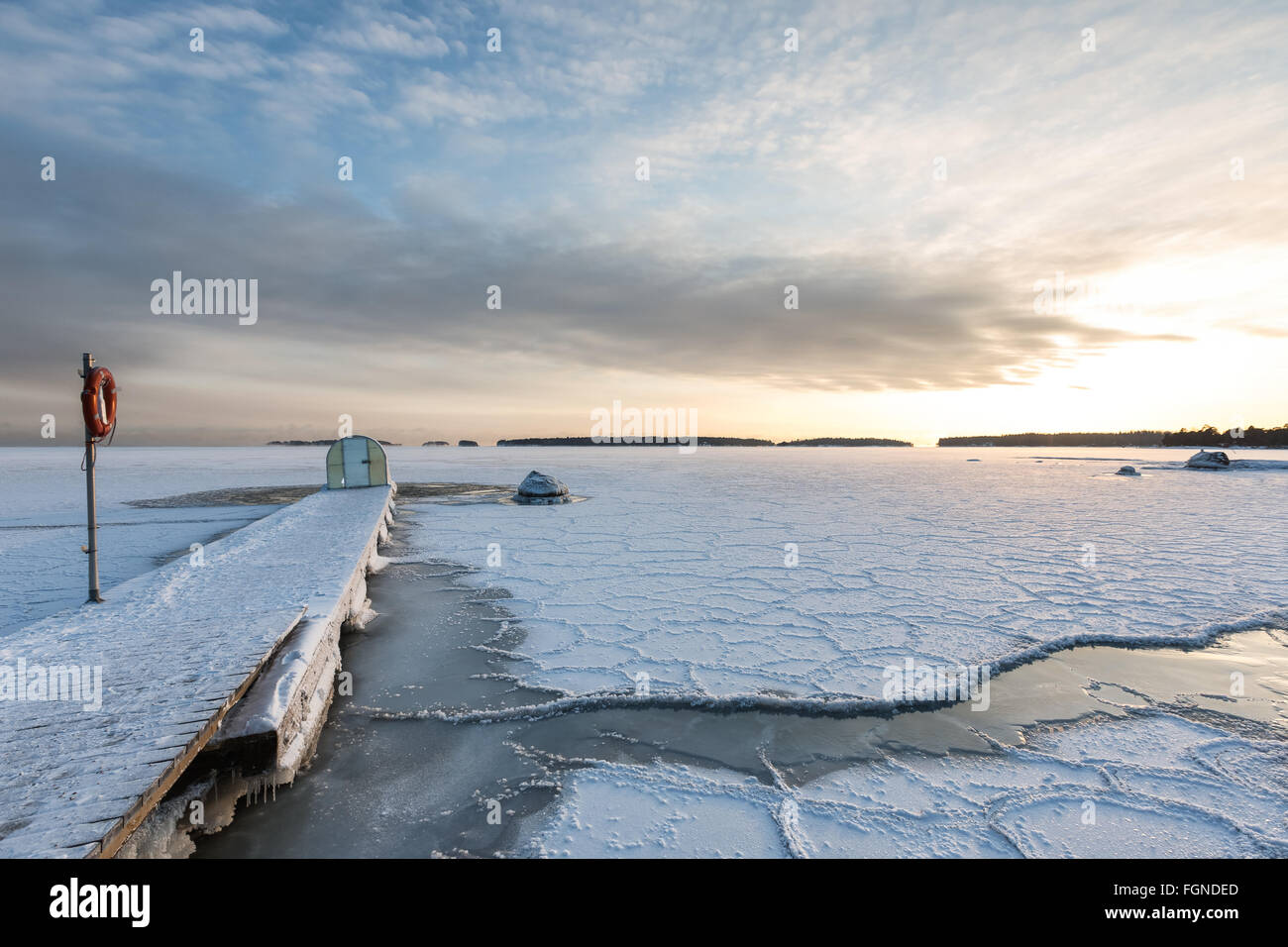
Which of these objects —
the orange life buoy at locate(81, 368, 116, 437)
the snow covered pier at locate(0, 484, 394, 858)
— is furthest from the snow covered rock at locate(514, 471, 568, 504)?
the orange life buoy at locate(81, 368, 116, 437)

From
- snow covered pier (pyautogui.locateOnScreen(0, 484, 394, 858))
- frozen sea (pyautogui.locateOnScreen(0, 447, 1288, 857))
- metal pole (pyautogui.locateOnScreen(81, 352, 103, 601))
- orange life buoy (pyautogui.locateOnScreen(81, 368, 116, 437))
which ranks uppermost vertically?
orange life buoy (pyautogui.locateOnScreen(81, 368, 116, 437))

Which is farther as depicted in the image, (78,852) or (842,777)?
(842,777)

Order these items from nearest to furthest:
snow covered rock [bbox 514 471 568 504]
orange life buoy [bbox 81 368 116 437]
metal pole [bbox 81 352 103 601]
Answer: metal pole [bbox 81 352 103 601], orange life buoy [bbox 81 368 116 437], snow covered rock [bbox 514 471 568 504]

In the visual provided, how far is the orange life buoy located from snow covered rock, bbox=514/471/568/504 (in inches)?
462

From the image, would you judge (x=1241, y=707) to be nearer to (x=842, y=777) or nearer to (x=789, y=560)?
(x=842, y=777)

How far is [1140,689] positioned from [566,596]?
5574 millimetres

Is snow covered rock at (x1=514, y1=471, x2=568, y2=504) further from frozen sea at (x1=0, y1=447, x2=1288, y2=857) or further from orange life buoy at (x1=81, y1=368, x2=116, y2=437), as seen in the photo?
orange life buoy at (x1=81, y1=368, x2=116, y2=437)

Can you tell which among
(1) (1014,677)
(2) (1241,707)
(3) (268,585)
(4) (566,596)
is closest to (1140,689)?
(2) (1241,707)

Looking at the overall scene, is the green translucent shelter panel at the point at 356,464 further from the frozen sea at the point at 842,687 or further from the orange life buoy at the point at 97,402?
the orange life buoy at the point at 97,402

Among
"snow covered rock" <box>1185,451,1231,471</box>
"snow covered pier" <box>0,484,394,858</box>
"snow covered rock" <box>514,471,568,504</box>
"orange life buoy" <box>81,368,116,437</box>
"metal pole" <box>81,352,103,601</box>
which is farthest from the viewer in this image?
"snow covered rock" <box>1185,451,1231,471</box>

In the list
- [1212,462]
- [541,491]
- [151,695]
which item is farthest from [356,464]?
[1212,462]

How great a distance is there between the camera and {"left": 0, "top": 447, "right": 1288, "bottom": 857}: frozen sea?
293cm

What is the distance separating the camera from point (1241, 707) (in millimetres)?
4223
